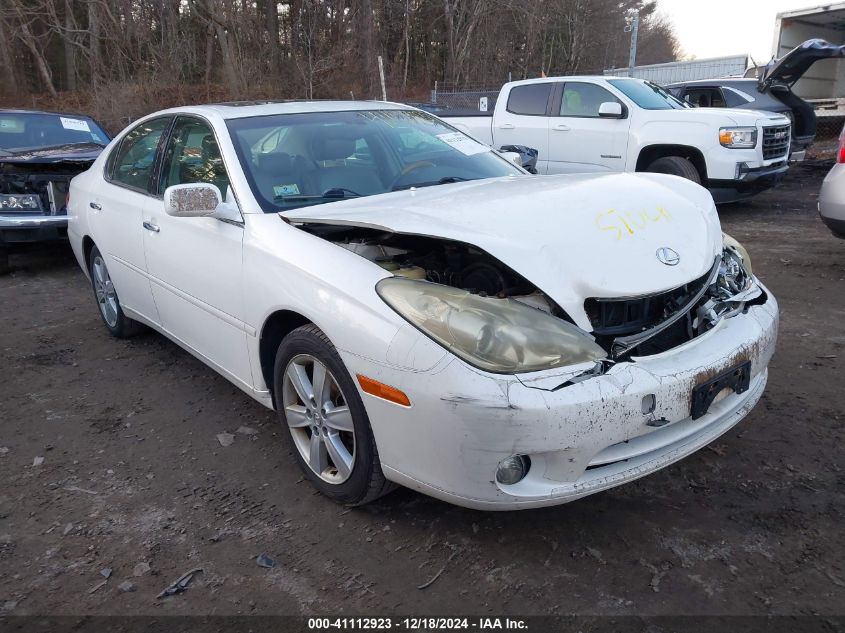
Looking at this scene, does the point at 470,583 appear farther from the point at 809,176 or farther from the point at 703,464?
the point at 809,176

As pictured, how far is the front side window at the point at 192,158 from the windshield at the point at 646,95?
251 inches

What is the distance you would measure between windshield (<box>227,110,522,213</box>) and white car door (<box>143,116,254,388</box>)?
0.21 m

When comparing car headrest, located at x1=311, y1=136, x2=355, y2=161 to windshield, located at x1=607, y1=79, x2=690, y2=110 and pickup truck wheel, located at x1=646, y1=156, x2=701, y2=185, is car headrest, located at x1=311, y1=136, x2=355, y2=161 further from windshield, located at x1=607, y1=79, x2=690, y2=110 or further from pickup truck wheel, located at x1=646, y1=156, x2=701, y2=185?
windshield, located at x1=607, y1=79, x2=690, y2=110

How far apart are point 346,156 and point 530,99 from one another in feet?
21.9

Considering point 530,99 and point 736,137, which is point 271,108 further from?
point 530,99

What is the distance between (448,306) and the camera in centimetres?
229

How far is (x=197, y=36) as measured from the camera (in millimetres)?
25234

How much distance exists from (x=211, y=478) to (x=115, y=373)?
65.2 inches

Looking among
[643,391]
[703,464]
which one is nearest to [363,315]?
[643,391]

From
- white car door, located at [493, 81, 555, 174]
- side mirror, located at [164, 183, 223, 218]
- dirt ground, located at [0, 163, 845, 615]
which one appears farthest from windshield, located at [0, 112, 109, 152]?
side mirror, located at [164, 183, 223, 218]

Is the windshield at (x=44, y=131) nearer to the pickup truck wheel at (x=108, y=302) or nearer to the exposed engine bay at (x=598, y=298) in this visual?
the pickup truck wheel at (x=108, y=302)

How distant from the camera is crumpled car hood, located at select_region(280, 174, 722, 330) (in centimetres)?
242

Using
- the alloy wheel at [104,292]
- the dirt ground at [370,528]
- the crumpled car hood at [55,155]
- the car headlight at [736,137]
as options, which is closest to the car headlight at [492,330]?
the dirt ground at [370,528]

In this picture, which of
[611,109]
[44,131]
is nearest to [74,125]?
[44,131]
